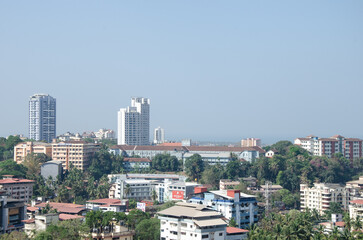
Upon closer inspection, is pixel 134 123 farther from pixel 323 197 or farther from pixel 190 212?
pixel 190 212

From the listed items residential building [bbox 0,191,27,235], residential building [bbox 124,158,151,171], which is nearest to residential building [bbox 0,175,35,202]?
residential building [bbox 0,191,27,235]

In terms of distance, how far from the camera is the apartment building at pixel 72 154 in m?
46.8

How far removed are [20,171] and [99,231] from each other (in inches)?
779

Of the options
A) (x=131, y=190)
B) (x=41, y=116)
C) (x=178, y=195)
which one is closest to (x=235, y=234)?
(x=178, y=195)

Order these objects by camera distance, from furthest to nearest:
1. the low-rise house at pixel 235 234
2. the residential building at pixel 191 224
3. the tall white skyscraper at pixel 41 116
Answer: the tall white skyscraper at pixel 41 116
the low-rise house at pixel 235 234
the residential building at pixel 191 224

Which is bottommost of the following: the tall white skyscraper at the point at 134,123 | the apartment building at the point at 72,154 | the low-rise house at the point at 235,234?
the low-rise house at the point at 235,234

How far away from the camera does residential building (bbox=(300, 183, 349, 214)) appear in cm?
3691

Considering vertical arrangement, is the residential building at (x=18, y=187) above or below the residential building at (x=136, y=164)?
below

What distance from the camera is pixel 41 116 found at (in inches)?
3019

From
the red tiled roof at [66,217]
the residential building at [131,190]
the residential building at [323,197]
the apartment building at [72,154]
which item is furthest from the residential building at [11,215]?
the apartment building at [72,154]

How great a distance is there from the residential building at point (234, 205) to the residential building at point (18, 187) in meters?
12.0

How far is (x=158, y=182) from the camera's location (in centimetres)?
4206

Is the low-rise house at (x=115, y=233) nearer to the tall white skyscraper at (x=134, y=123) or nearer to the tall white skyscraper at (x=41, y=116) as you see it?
the tall white skyscraper at (x=134, y=123)

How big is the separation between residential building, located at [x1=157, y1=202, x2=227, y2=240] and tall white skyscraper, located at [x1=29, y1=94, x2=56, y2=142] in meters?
Result: 54.9
